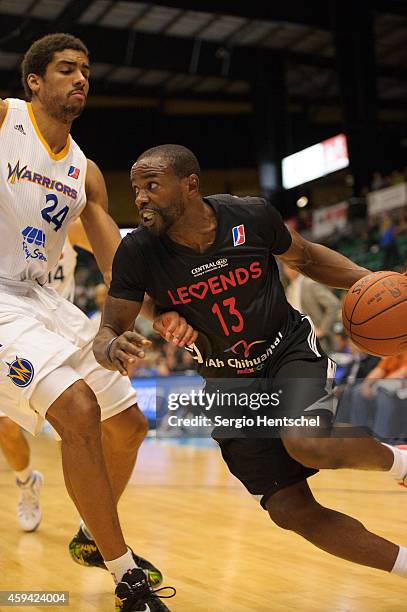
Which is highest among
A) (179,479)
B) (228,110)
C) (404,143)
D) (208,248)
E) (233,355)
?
(228,110)

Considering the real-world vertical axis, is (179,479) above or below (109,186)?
below

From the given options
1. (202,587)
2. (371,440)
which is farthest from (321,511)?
(202,587)

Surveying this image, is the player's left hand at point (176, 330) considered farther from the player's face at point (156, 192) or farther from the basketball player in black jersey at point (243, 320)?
the player's face at point (156, 192)

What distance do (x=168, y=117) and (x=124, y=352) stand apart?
23.2 metres

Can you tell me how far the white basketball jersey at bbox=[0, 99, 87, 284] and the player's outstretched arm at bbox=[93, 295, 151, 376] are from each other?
57 centimetres

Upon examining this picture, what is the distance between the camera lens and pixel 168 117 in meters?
25.1

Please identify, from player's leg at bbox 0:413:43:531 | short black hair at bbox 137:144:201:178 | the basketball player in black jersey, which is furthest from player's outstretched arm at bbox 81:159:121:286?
player's leg at bbox 0:413:43:531

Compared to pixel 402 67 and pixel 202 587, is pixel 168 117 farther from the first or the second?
pixel 202 587

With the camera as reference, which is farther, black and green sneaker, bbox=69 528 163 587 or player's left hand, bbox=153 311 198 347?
black and green sneaker, bbox=69 528 163 587

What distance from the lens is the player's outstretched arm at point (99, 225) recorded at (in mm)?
3680

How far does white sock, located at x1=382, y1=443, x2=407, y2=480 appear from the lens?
3.05 meters

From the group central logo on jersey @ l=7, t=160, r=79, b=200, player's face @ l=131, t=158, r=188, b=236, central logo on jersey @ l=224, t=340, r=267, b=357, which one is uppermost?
central logo on jersey @ l=7, t=160, r=79, b=200

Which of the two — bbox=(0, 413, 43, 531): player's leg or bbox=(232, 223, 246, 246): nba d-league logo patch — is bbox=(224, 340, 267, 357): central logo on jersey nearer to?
bbox=(232, 223, 246, 246): nba d-league logo patch

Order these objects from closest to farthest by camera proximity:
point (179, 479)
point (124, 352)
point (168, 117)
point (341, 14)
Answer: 1. point (124, 352)
2. point (179, 479)
3. point (341, 14)
4. point (168, 117)
